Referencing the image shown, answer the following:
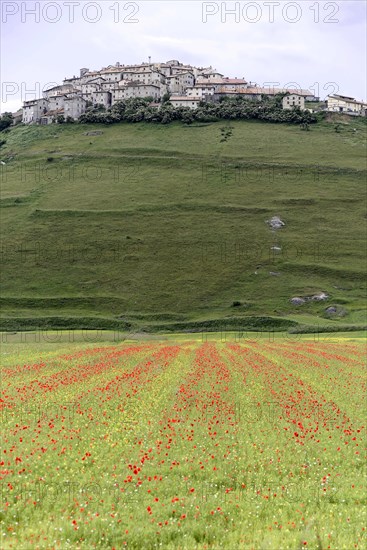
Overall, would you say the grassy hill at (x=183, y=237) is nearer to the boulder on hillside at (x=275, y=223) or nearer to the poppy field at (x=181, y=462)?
the boulder on hillside at (x=275, y=223)

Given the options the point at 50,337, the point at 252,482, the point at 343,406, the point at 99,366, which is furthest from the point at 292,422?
the point at 50,337

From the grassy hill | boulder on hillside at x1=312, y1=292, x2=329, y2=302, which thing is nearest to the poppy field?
the grassy hill

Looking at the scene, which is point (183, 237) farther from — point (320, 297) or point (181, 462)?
point (181, 462)

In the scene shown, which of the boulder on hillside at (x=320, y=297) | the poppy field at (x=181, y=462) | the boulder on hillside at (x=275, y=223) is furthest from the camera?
the boulder on hillside at (x=275, y=223)

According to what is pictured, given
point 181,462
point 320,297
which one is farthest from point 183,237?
point 181,462

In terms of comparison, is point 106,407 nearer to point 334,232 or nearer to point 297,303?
point 297,303

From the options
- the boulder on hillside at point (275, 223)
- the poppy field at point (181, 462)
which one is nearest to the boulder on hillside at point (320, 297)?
the boulder on hillside at point (275, 223)

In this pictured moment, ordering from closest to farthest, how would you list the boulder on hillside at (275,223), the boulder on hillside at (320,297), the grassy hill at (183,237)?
the grassy hill at (183,237)
the boulder on hillside at (320,297)
the boulder on hillside at (275,223)
